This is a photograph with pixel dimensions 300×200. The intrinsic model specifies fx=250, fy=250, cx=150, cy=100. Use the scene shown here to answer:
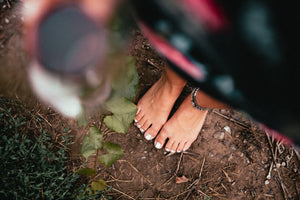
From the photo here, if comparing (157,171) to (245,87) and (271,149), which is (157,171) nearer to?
(271,149)

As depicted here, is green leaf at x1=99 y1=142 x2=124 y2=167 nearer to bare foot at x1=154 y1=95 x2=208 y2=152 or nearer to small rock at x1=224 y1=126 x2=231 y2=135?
bare foot at x1=154 y1=95 x2=208 y2=152

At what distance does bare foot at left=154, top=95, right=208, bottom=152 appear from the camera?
4.55 ft

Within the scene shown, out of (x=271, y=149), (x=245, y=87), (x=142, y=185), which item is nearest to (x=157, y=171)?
(x=142, y=185)

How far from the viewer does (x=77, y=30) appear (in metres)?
0.30

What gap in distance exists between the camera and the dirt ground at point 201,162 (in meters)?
1.36

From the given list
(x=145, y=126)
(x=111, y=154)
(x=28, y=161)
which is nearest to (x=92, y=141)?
(x=111, y=154)

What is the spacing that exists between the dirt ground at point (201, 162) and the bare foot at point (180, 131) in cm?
6

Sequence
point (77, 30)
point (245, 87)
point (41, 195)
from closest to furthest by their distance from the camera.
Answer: point (77, 30), point (245, 87), point (41, 195)

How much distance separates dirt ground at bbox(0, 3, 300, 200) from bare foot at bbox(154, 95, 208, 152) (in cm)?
6

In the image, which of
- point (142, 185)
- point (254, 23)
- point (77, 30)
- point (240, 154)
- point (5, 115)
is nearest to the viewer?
point (77, 30)

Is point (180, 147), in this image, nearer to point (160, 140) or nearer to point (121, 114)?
point (160, 140)

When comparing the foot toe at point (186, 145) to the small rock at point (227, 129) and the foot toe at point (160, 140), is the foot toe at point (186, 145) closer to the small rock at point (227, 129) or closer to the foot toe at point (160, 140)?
the foot toe at point (160, 140)

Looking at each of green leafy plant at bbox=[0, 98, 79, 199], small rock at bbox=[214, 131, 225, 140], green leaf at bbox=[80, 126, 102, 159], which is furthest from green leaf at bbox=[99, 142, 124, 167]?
small rock at bbox=[214, 131, 225, 140]

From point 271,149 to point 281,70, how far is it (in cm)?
117
